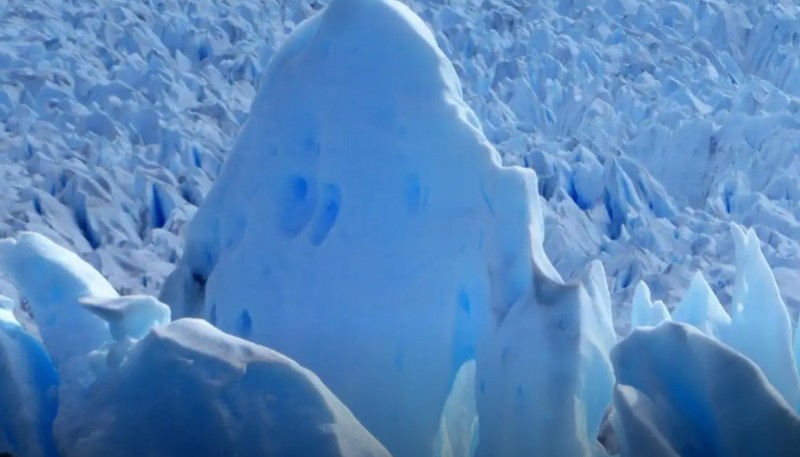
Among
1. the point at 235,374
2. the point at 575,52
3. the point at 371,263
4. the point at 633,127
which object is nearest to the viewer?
the point at 235,374

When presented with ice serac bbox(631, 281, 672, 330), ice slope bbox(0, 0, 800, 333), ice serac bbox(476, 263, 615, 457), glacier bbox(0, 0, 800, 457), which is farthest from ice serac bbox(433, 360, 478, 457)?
ice slope bbox(0, 0, 800, 333)

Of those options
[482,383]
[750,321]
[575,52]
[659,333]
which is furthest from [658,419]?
[575,52]

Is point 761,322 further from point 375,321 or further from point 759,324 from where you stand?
point 375,321

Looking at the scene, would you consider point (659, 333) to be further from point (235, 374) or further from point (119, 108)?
point (119, 108)

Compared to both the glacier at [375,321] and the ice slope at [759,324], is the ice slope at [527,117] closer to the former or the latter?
the glacier at [375,321]

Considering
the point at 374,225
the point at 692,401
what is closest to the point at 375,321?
the point at 374,225

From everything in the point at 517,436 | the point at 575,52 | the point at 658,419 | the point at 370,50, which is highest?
the point at 370,50
